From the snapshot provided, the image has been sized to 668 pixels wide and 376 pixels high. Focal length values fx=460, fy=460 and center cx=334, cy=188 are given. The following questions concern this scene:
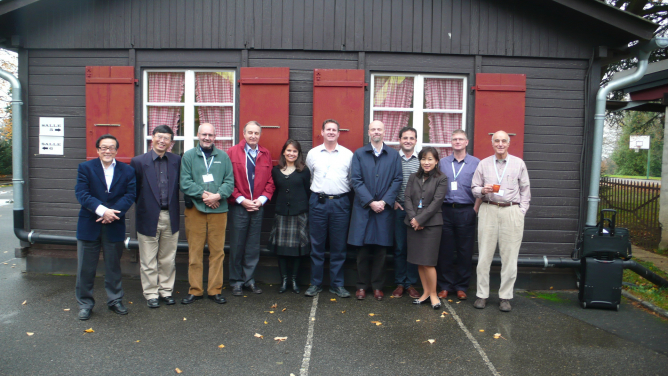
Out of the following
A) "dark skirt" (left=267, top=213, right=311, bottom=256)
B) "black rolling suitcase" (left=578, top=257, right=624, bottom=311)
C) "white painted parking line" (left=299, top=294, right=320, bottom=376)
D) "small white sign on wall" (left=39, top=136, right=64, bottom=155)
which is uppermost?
"small white sign on wall" (left=39, top=136, right=64, bottom=155)

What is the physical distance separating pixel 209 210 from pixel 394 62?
298cm

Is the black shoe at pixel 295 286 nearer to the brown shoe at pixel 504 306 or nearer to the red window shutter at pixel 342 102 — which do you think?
the red window shutter at pixel 342 102

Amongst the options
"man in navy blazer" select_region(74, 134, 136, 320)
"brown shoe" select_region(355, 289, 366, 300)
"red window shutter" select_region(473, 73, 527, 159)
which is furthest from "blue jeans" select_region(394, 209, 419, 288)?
"man in navy blazer" select_region(74, 134, 136, 320)

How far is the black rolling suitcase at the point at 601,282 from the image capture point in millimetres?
4988

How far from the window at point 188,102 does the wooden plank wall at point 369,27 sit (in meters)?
0.40

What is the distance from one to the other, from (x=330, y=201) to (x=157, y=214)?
1865mm

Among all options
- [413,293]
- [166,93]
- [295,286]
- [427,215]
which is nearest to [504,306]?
[413,293]

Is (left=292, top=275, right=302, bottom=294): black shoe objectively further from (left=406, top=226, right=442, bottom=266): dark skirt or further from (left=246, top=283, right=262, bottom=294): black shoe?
(left=406, top=226, right=442, bottom=266): dark skirt

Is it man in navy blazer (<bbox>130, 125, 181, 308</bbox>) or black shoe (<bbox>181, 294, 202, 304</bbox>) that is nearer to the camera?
man in navy blazer (<bbox>130, 125, 181, 308</bbox>)

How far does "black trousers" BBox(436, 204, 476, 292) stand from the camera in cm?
529

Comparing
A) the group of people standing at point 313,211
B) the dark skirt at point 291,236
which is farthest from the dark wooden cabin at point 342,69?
the dark skirt at point 291,236

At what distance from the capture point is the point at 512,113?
19.1ft

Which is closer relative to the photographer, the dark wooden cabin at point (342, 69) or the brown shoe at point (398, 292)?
the brown shoe at point (398, 292)

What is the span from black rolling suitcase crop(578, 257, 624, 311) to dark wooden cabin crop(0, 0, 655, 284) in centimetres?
97
